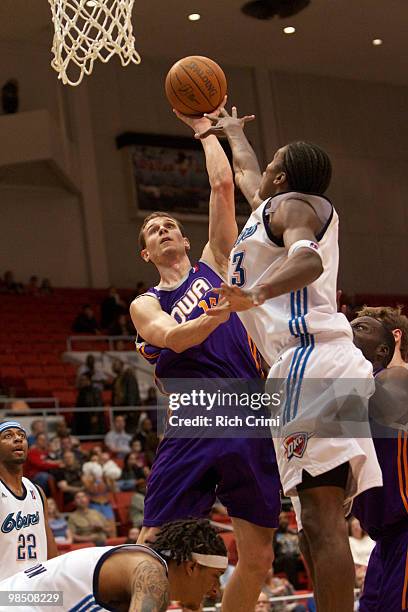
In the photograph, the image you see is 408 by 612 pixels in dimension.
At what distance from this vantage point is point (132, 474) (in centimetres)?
1291

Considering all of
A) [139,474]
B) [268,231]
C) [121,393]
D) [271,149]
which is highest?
[271,149]

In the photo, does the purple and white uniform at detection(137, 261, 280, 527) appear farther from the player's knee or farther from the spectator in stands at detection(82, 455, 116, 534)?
the spectator in stands at detection(82, 455, 116, 534)

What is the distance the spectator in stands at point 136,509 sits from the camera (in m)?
11.7

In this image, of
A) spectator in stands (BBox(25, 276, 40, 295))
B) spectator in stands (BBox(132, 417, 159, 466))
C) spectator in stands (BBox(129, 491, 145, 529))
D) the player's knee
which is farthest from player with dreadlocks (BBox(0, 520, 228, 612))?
spectator in stands (BBox(25, 276, 40, 295))

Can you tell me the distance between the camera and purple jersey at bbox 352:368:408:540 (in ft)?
14.4

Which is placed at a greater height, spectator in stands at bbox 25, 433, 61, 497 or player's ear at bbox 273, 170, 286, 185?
player's ear at bbox 273, 170, 286, 185

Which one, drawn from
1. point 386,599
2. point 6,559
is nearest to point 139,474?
point 6,559

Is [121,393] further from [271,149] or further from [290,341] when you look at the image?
[290,341]

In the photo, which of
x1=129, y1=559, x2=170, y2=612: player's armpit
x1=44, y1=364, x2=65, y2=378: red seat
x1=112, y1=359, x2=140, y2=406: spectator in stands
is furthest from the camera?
x1=44, y1=364, x2=65, y2=378: red seat

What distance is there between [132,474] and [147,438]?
4.88ft

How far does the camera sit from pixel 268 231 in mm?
4305

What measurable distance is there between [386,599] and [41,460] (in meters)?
8.57

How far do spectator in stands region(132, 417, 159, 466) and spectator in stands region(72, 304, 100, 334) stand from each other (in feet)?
14.9

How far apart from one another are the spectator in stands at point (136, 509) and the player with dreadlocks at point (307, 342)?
7578 mm
